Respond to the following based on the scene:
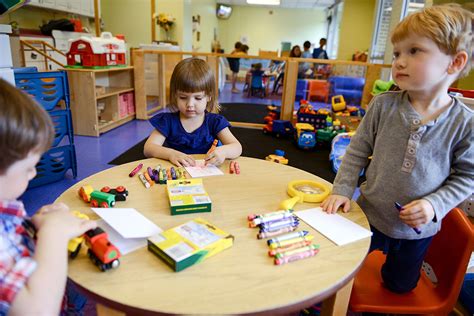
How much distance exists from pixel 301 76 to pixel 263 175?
11.9 ft

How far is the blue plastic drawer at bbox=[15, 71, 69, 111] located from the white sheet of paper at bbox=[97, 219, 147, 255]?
1.88m

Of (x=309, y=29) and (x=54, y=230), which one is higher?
(x=309, y=29)

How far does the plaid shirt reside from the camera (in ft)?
1.73

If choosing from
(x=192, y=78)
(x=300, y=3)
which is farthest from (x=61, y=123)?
(x=300, y=3)

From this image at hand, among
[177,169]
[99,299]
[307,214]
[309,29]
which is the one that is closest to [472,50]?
[307,214]

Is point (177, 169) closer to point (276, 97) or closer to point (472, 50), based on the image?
point (472, 50)

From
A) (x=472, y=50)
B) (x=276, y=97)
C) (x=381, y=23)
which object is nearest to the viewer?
(x=472, y=50)

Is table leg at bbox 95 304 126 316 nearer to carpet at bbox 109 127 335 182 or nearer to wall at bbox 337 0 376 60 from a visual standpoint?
carpet at bbox 109 127 335 182

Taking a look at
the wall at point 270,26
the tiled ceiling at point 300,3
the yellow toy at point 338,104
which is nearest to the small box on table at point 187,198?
the yellow toy at point 338,104

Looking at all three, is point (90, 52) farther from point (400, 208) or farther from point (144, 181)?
point (400, 208)

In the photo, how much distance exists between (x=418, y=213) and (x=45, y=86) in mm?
2434

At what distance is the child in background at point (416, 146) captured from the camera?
2.89ft

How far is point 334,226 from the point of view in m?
0.86

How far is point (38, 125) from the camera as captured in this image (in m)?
0.58
